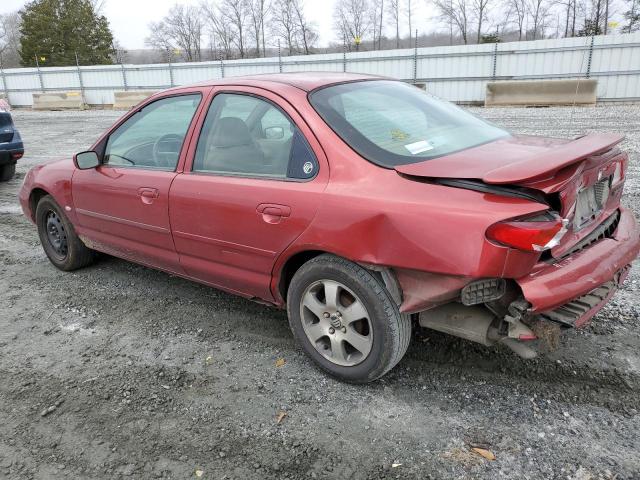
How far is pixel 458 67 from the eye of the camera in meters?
20.3

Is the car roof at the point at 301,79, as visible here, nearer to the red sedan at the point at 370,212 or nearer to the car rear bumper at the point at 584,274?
the red sedan at the point at 370,212

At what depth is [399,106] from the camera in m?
3.26

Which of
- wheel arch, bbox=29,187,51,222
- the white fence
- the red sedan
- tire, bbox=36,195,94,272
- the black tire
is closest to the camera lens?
the red sedan

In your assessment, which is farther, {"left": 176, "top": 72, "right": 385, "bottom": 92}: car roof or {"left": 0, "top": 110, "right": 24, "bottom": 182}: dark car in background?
{"left": 0, "top": 110, "right": 24, "bottom": 182}: dark car in background

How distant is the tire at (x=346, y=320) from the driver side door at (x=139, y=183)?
1186 millimetres

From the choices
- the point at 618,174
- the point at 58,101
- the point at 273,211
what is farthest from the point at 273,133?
the point at 58,101

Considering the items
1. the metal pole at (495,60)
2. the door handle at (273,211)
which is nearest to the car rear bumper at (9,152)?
the door handle at (273,211)

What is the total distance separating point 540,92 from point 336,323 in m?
17.2

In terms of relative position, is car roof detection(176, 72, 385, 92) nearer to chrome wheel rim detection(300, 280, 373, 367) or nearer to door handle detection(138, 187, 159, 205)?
door handle detection(138, 187, 159, 205)

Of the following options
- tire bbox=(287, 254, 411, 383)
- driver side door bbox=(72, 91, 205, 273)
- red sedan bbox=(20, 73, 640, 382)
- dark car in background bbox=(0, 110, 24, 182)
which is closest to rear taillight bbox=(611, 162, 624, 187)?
red sedan bbox=(20, 73, 640, 382)

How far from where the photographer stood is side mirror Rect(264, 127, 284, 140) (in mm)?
3068

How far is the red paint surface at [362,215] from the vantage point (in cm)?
232

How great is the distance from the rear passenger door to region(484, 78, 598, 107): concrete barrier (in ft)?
52.7

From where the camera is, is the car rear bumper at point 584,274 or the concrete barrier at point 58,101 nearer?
the car rear bumper at point 584,274
